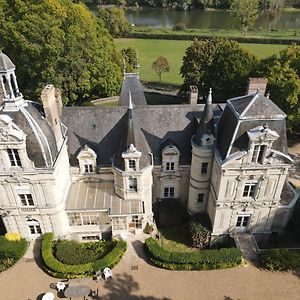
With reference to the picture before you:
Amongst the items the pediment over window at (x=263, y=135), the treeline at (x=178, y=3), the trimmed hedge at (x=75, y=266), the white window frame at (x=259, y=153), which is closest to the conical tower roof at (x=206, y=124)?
the pediment over window at (x=263, y=135)

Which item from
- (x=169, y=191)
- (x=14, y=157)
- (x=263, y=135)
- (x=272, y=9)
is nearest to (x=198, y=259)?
(x=169, y=191)

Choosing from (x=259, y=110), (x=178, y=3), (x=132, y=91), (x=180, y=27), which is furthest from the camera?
(x=178, y=3)

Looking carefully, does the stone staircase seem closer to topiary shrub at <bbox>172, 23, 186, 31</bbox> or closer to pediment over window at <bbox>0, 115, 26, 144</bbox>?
pediment over window at <bbox>0, 115, 26, 144</bbox>

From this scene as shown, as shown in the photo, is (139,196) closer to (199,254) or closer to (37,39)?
(199,254)

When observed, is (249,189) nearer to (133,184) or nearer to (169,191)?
(169,191)

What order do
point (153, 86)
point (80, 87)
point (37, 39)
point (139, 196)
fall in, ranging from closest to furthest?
point (139, 196) < point (37, 39) < point (80, 87) < point (153, 86)

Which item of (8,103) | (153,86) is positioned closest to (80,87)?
(153,86)

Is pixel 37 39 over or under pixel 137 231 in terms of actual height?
over
